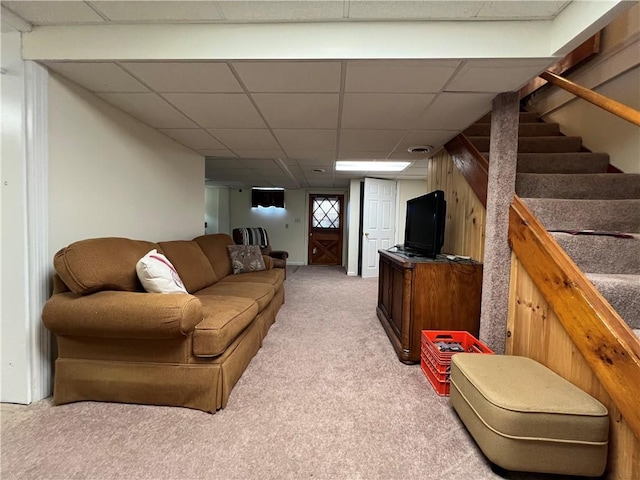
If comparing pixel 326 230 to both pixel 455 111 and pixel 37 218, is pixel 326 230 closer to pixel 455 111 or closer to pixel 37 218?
pixel 455 111

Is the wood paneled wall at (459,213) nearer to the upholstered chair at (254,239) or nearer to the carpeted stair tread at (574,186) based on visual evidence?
the carpeted stair tread at (574,186)

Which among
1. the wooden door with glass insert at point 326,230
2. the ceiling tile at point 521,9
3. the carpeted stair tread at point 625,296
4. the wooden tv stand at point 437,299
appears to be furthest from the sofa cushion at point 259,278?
the wooden door with glass insert at point 326,230

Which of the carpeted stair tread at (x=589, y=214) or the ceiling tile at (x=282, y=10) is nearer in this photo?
the ceiling tile at (x=282, y=10)

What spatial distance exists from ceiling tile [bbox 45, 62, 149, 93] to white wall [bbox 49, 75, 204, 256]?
8 centimetres

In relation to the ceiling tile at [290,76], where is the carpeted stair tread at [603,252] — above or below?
below

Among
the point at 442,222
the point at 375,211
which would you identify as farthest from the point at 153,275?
the point at 375,211

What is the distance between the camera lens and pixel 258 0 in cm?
124

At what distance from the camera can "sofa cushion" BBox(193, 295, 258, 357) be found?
1458mm

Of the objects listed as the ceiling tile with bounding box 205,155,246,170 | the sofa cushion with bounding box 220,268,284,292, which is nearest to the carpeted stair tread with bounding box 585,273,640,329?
the sofa cushion with bounding box 220,268,284,292

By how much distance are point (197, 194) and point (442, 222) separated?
2876mm

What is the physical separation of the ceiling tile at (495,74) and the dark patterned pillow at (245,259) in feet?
8.83

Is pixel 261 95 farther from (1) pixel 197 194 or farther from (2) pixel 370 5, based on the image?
(1) pixel 197 194

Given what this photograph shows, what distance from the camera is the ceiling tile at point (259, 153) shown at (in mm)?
3249

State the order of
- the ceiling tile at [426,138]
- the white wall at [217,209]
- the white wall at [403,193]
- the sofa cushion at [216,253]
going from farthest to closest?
1. the white wall at [217,209]
2. the white wall at [403,193]
3. the sofa cushion at [216,253]
4. the ceiling tile at [426,138]
